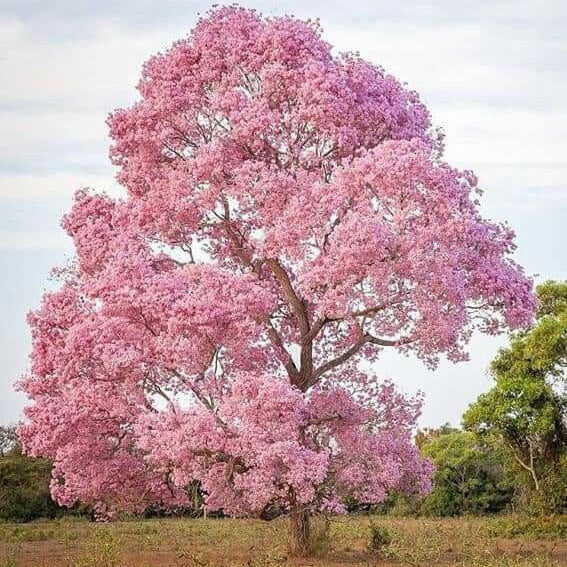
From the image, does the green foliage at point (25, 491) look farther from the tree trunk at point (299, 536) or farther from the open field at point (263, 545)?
the tree trunk at point (299, 536)

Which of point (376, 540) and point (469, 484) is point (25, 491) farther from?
point (376, 540)

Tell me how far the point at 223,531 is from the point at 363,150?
15.7 m

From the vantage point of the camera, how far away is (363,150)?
954 inches

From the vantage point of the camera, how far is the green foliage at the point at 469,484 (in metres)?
51.7

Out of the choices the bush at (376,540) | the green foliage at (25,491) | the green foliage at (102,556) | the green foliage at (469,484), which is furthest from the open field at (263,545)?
the green foliage at (469,484)

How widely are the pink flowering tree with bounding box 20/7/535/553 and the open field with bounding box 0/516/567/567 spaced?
129 centimetres

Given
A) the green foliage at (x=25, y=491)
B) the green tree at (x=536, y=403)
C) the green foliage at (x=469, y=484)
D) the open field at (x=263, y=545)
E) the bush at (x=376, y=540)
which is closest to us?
the open field at (x=263, y=545)

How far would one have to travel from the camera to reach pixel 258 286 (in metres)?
24.1

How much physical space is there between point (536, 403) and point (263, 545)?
12.5 m

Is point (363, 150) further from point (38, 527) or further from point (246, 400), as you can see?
point (38, 527)

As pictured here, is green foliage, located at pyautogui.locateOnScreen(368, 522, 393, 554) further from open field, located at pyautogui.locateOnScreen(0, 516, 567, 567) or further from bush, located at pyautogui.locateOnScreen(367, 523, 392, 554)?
open field, located at pyautogui.locateOnScreen(0, 516, 567, 567)

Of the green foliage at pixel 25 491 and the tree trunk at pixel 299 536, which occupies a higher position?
the green foliage at pixel 25 491

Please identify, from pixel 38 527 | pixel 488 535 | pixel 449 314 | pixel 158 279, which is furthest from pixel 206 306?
pixel 38 527

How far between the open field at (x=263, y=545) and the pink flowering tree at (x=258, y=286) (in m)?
1.29
